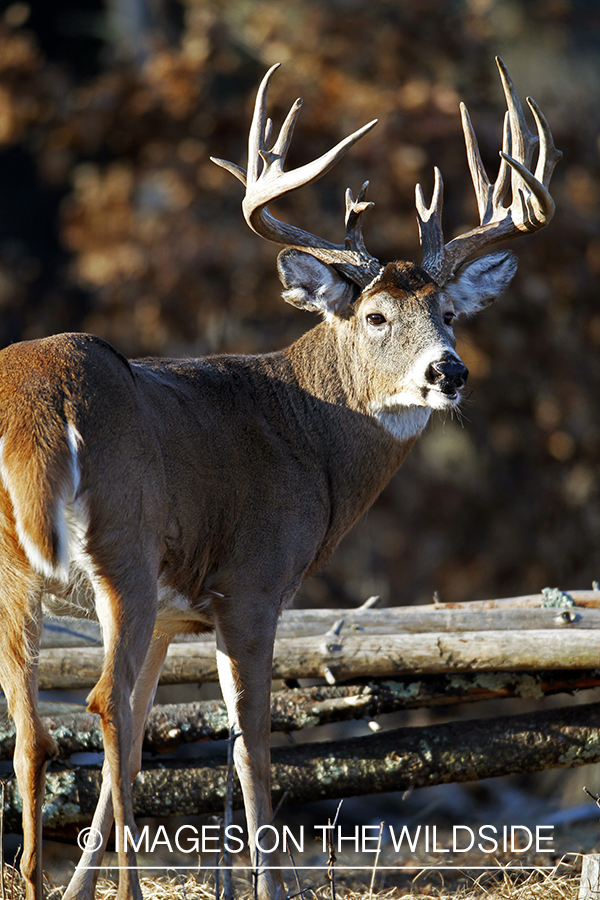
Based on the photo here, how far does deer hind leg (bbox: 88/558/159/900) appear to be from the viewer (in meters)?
3.50

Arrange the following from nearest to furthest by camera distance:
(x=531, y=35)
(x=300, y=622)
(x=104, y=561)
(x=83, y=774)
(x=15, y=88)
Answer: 1. (x=104, y=561)
2. (x=83, y=774)
3. (x=300, y=622)
4. (x=15, y=88)
5. (x=531, y=35)

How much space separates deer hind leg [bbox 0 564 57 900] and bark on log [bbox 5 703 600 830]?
1290mm

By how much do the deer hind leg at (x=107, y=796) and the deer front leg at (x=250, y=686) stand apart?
14.1 inches

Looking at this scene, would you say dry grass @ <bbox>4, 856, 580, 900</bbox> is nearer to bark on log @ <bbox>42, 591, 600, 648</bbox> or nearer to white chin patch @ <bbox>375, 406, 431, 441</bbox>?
bark on log @ <bbox>42, 591, 600, 648</bbox>

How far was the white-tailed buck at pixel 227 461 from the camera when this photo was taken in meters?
3.56

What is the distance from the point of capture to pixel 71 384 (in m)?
3.66

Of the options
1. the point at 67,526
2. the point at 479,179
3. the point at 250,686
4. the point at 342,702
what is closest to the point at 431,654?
the point at 342,702

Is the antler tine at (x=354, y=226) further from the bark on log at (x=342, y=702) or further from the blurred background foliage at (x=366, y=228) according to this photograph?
the blurred background foliage at (x=366, y=228)

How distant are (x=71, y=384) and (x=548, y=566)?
910cm

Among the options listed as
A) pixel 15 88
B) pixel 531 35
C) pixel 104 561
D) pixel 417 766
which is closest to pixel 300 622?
pixel 417 766

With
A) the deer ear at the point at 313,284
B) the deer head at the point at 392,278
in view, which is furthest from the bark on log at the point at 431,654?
the deer ear at the point at 313,284

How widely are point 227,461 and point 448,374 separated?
1.06 m

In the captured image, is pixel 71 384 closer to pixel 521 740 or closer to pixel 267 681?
pixel 267 681

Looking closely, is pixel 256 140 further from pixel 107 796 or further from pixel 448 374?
pixel 107 796
